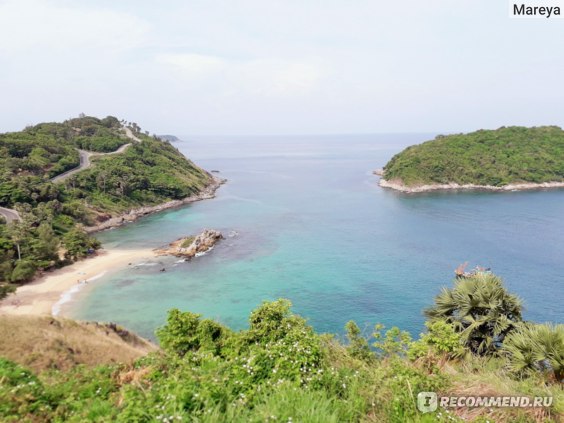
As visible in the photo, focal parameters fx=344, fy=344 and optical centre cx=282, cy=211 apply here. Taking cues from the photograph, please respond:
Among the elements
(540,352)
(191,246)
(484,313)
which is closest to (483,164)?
(191,246)

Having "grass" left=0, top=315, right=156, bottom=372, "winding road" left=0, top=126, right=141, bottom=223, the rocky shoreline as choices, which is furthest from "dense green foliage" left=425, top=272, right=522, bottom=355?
the rocky shoreline

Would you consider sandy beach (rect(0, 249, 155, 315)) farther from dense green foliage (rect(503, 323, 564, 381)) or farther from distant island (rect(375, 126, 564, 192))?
distant island (rect(375, 126, 564, 192))

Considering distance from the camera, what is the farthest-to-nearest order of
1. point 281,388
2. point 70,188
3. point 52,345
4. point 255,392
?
point 70,188
point 52,345
point 255,392
point 281,388

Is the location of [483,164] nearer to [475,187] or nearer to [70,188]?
[475,187]

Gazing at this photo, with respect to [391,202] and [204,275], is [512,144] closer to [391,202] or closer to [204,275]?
[391,202]

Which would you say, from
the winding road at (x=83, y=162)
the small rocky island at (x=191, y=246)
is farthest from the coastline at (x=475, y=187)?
the winding road at (x=83, y=162)

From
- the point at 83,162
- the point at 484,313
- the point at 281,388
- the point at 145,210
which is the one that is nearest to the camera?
the point at 281,388

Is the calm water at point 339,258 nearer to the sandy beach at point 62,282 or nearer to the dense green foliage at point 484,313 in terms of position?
the sandy beach at point 62,282
